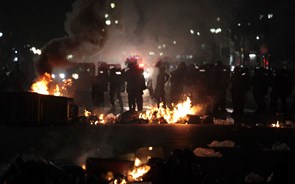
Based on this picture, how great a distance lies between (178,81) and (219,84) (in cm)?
197

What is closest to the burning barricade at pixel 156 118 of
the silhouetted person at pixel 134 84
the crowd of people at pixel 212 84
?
the silhouetted person at pixel 134 84

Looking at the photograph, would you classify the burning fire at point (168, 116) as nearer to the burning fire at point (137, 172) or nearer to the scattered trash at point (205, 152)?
the scattered trash at point (205, 152)

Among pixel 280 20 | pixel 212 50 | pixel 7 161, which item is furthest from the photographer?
pixel 212 50

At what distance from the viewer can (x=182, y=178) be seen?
7840mm

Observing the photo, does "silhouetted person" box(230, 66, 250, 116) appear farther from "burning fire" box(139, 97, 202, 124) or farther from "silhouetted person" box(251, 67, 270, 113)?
"burning fire" box(139, 97, 202, 124)

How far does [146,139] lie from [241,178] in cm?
250

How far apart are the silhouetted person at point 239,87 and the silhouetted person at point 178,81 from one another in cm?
254

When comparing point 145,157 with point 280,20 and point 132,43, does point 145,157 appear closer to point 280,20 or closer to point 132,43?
point 280,20

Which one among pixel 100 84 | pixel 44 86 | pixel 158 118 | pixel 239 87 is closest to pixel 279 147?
pixel 158 118

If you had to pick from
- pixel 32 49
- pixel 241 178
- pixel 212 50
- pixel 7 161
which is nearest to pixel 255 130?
pixel 241 178

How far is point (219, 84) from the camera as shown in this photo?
19.8m

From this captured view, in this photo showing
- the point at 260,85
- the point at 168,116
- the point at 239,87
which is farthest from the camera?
the point at 260,85

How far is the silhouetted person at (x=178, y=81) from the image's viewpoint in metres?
20.9

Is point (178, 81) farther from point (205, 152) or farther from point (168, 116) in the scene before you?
point (205, 152)
